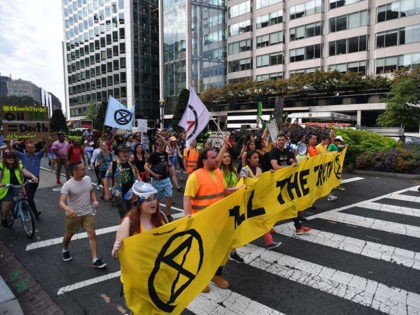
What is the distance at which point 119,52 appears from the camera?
78.8m

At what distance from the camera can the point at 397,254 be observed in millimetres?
5461

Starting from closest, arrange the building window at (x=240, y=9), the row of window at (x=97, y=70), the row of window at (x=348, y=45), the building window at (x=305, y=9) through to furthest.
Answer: the row of window at (x=348, y=45) < the building window at (x=305, y=9) < the building window at (x=240, y=9) < the row of window at (x=97, y=70)

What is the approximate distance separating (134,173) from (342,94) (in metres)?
41.5

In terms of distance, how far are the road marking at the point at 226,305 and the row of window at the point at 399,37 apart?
144 ft

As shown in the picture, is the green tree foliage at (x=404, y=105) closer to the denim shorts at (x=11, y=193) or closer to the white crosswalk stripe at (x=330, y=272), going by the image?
the white crosswalk stripe at (x=330, y=272)

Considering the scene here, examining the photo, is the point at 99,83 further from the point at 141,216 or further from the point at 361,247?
the point at 141,216

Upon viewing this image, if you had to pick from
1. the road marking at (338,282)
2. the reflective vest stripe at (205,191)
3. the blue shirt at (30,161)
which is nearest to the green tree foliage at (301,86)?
the blue shirt at (30,161)

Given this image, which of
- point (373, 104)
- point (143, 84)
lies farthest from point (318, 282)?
point (143, 84)

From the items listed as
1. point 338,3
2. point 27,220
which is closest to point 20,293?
point 27,220

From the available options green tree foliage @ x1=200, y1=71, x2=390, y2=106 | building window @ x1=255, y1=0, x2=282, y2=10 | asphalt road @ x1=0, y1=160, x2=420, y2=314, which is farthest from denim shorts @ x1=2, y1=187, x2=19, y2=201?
building window @ x1=255, y1=0, x2=282, y2=10

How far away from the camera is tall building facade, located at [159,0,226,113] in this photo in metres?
58.6

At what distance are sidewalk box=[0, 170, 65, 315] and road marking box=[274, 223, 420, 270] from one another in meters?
4.31

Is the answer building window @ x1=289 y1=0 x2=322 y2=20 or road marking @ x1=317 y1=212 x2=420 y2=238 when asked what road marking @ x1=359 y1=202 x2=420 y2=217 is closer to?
road marking @ x1=317 y1=212 x2=420 y2=238

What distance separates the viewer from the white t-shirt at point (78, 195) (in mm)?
5080
